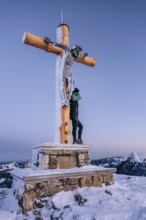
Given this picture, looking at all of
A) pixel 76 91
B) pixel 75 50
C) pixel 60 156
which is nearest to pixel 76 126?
pixel 76 91

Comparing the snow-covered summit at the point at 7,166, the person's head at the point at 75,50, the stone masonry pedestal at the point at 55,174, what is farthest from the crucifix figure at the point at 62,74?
the snow-covered summit at the point at 7,166

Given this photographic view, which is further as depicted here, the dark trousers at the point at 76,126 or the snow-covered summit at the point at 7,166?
the snow-covered summit at the point at 7,166

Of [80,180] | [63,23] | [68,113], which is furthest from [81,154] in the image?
[63,23]

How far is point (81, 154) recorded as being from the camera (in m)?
5.96

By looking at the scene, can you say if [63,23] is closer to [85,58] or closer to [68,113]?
[85,58]

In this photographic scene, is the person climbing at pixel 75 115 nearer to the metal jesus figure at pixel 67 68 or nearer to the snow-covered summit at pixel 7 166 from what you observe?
the metal jesus figure at pixel 67 68

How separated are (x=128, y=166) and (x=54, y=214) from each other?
10774 millimetres

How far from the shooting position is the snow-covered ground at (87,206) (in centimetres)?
369

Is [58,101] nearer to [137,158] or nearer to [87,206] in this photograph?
[87,206]

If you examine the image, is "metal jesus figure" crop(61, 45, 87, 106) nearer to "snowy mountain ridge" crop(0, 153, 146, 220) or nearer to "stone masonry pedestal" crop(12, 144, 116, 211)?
"stone masonry pedestal" crop(12, 144, 116, 211)

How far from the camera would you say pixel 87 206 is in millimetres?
4273

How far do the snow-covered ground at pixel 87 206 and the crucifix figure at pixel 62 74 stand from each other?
1.75 m

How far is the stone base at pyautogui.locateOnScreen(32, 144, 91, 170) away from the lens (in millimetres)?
5242

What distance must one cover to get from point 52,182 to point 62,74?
3.22 m
